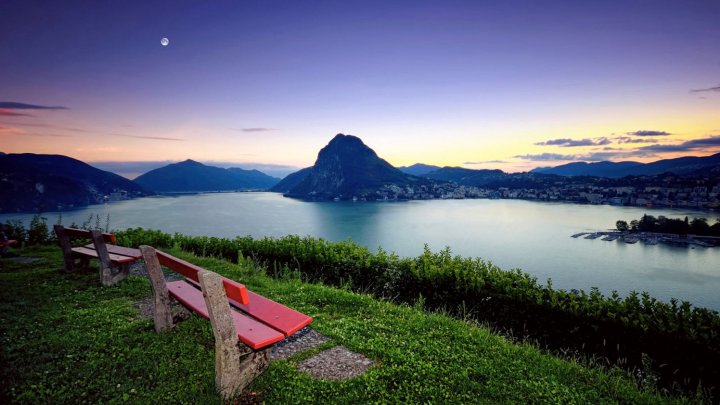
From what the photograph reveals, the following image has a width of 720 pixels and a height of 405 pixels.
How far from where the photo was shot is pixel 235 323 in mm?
3330

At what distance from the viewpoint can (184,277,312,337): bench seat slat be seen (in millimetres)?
3246

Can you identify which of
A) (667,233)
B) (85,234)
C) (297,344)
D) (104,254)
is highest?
(85,234)

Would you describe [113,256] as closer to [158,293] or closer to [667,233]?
[158,293]

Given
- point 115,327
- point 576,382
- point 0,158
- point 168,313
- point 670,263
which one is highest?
point 0,158

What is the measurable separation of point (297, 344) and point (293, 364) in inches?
23.6

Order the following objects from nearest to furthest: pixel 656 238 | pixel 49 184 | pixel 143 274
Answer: pixel 143 274 → pixel 656 238 → pixel 49 184

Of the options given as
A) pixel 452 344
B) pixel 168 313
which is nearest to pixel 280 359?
pixel 168 313

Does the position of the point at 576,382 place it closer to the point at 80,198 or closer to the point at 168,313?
the point at 168,313

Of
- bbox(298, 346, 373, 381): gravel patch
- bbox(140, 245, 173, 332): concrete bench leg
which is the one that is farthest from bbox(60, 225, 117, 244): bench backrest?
bbox(298, 346, 373, 381): gravel patch

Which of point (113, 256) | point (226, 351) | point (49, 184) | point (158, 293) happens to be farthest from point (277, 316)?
point (49, 184)

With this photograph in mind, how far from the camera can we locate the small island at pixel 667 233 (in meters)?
56.1

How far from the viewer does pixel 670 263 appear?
50.0m

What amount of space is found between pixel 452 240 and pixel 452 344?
72.2 metres

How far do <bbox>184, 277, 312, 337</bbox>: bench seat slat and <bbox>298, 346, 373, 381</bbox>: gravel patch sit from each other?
649mm
